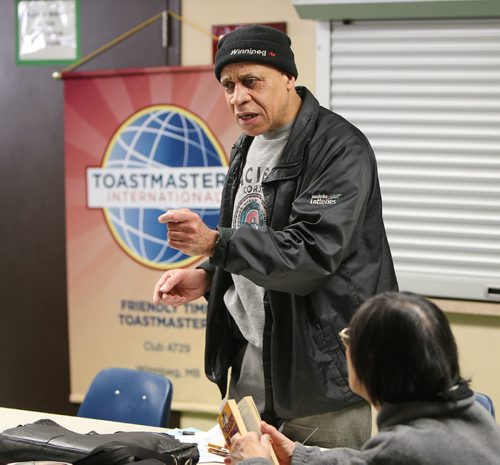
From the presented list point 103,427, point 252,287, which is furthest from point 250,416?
point 103,427

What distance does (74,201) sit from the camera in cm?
416

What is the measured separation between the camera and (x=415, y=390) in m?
1.37

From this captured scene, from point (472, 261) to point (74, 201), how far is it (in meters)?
2.07

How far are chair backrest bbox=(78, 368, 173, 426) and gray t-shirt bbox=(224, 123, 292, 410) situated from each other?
577 mm

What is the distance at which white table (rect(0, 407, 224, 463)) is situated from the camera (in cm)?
224

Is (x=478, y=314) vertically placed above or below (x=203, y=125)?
below

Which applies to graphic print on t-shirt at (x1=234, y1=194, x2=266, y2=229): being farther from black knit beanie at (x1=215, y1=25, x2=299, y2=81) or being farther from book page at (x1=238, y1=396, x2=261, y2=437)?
book page at (x1=238, y1=396, x2=261, y2=437)

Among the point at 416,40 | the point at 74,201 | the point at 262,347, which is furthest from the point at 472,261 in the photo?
the point at 74,201

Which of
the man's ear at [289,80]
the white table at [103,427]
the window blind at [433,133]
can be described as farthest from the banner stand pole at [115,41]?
the white table at [103,427]

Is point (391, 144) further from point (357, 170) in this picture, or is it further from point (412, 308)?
point (412, 308)

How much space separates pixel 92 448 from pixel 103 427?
56 cm

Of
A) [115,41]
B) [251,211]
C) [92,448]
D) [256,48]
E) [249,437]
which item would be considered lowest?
[92,448]

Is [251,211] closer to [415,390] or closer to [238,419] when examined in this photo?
[238,419]

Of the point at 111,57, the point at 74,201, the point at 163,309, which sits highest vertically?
the point at 111,57
